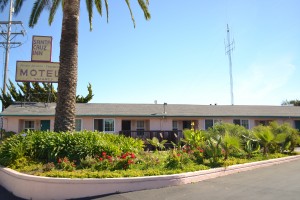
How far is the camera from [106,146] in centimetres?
1037

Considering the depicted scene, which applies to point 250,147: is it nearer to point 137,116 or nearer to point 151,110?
point 137,116

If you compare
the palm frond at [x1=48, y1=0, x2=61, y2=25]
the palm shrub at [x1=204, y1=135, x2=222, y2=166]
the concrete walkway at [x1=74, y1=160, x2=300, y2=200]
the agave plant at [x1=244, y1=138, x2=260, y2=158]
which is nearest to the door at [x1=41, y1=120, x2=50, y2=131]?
the palm frond at [x1=48, y1=0, x2=61, y2=25]

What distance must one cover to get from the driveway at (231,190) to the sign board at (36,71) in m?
17.8

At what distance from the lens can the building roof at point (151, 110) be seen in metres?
22.9

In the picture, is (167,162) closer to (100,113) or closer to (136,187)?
(136,187)

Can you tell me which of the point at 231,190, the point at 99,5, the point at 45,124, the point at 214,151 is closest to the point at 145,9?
the point at 99,5

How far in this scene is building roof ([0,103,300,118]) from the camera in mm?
22927

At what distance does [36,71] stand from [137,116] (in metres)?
10.3

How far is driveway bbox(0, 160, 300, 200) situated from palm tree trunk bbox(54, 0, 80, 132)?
11.8 feet

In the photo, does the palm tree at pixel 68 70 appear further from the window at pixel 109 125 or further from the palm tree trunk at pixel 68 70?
the window at pixel 109 125

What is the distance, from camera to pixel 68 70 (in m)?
12.4

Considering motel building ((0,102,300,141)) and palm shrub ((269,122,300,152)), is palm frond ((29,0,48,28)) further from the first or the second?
palm shrub ((269,122,300,152))

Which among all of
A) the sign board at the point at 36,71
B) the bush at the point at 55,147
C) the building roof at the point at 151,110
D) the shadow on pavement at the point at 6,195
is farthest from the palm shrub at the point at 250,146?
the sign board at the point at 36,71

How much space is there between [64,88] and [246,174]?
799 centimetres
